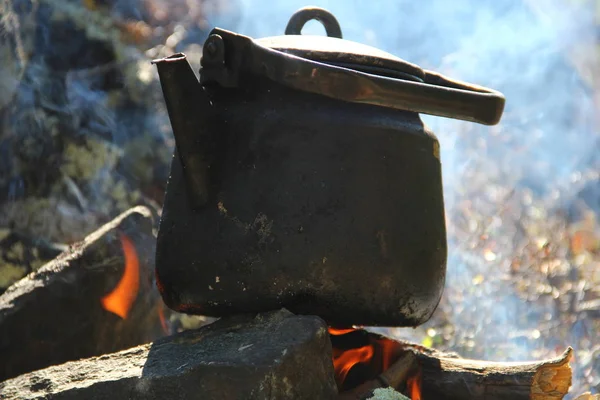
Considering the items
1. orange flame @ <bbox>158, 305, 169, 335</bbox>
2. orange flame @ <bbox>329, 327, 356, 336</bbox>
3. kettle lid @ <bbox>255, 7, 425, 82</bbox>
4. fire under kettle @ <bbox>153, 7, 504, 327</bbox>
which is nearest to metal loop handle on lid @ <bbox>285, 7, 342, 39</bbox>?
kettle lid @ <bbox>255, 7, 425, 82</bbox>

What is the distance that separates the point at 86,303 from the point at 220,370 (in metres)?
1.43

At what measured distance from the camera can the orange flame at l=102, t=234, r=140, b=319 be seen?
3.10 m

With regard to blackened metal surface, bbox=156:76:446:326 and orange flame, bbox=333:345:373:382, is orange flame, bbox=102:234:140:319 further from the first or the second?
orange flame, bbox=333:345:373:382

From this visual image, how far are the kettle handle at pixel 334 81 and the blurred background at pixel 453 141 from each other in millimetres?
1952

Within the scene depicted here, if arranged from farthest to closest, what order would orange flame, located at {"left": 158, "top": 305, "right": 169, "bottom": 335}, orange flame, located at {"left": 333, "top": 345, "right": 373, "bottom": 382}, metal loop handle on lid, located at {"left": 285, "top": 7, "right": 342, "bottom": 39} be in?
orange flame, located at {"left": 158, "top": 305, "right": 169, "bottom": 335}
metal loop handle on lid, located at {"left": 285, "top": 7, "right": 342, "bottom": 39}
orange flame, located at {"left": 333, "top": 345, "right": 373, "bottom": 382}

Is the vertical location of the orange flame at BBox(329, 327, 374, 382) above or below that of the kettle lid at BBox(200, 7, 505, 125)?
below

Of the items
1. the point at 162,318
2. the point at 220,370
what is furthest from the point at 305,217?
the point at 162,318

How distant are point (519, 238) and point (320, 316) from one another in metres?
3.57

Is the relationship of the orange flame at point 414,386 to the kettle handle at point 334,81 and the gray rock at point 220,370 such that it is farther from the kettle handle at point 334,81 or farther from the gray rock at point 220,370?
the kettle handle at point 334,81

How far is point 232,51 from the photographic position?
6.79 feet

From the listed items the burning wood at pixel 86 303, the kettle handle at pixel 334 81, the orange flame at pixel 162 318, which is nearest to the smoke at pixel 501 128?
the orange flame at pixel 162 318

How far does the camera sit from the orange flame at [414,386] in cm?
230

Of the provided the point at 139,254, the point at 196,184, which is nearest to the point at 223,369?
the point at 196,184

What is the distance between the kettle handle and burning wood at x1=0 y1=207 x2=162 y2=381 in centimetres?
A: 120
